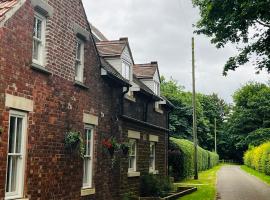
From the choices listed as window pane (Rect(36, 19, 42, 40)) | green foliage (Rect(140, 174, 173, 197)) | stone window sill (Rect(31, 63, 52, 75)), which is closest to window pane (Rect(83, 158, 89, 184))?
stone window sill (Rect(31, 63, 52, 75))

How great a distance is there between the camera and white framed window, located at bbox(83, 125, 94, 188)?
1461 centimetres

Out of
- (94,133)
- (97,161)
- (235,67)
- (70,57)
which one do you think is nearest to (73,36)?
(70,57)

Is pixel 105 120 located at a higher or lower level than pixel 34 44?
lower

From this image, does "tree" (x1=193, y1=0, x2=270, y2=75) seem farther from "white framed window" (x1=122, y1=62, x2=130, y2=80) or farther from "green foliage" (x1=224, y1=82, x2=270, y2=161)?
"green foliage" (x1=224, y1=82, x2=270, y2=161)

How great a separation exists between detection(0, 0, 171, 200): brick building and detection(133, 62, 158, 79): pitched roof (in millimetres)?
5476

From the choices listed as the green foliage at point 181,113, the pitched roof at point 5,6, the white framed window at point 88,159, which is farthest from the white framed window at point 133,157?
the green foliage at point 181,113

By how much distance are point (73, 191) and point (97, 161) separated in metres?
2.15

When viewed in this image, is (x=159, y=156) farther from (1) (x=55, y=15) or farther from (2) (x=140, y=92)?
(1) (x=55, y=15)

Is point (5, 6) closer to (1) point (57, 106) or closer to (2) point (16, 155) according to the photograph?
(1) point (57, 106)

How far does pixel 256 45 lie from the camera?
2005 cm

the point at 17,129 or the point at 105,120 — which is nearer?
the point at 17,129

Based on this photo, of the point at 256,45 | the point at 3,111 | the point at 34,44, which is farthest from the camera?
the point at 256,45

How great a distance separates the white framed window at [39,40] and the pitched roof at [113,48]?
7283mm

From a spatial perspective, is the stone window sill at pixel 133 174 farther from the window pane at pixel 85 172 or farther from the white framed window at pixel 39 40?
the white framed window at pixel 39 40
